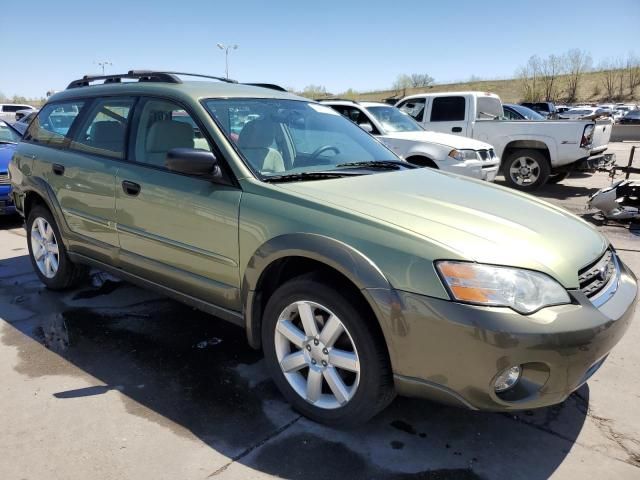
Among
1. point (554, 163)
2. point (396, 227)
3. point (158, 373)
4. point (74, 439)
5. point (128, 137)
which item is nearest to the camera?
point (396, 227)

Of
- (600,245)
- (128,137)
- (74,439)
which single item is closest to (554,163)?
(600,245)

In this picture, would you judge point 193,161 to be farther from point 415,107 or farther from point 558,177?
point 558,177

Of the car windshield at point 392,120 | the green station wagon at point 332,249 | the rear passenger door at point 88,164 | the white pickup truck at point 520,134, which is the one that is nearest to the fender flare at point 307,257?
the green station wagon at point 332,249

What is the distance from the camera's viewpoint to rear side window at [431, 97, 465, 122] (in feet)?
36.9

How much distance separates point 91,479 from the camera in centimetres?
236

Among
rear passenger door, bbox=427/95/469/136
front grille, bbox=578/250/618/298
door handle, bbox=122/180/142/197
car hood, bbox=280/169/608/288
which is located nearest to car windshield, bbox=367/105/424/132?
rear passenger door, bbox=427/95/469/136

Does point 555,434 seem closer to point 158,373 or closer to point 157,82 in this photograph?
point 158,373

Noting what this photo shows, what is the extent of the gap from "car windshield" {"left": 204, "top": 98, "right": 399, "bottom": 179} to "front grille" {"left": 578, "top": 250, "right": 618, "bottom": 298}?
1571mm

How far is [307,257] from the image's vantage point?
2617mm

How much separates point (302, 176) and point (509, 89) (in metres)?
85.0

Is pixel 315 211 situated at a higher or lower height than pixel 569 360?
higher

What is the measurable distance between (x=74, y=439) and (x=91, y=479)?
361 millimetres

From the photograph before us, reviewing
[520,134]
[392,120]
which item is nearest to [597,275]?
[392,120]

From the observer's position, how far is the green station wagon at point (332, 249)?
2232 mm
